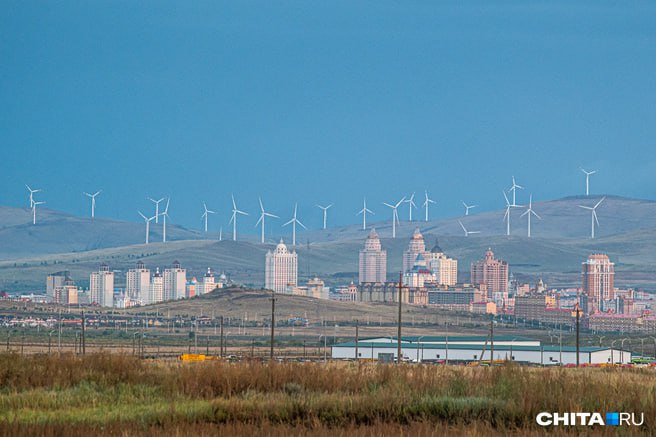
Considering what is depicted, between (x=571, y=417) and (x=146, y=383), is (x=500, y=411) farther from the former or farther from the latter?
(x=146, y=383)

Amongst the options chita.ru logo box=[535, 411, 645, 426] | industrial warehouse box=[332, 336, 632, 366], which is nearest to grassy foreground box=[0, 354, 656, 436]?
chita.ru logo box=[535, 411, 645, 426]

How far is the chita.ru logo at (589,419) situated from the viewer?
1714cm

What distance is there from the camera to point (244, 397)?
20.5m

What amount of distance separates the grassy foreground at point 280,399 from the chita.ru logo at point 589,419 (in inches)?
6.2

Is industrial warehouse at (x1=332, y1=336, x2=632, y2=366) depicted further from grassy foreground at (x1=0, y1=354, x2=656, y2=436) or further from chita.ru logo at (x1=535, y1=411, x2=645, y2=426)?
chita.ru logo at (x1=535, y1=411, x2=645, y2=426)

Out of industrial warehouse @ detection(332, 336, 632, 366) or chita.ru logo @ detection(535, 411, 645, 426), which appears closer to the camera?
chita.ru logo @ detection(535, 411, 645, 426)

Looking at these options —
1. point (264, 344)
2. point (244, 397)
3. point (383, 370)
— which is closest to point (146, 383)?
point (244, 397)

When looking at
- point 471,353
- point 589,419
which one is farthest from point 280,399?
point 471,353

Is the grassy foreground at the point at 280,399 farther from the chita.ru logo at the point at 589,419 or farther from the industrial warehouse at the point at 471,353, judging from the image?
the industrial warehouse at the point at 471,353

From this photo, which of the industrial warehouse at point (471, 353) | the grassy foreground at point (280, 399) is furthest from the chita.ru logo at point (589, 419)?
the industrial warehouse at point (471, 353)

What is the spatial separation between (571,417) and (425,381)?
5087 mm

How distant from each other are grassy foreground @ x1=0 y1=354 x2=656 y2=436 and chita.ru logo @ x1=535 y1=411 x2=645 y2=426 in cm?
16

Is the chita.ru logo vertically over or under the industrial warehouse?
over

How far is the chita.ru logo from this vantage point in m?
17.1
